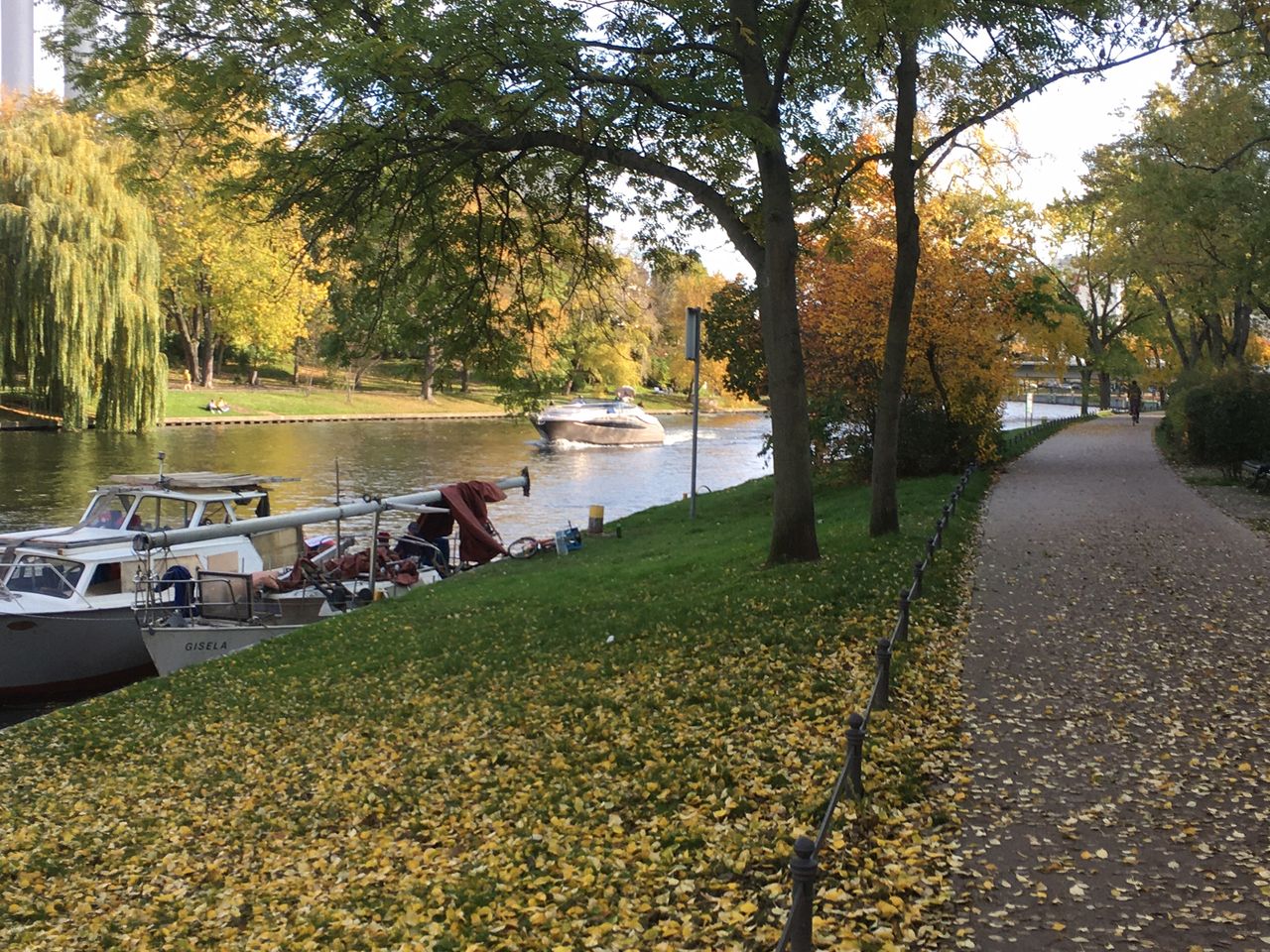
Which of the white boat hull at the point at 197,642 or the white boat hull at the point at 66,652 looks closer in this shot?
the white boat hull at the point at 66,652

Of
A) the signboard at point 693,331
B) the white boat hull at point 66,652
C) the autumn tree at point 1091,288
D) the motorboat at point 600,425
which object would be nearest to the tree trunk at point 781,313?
the signboard at point 693,331

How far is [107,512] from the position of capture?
18109 mm

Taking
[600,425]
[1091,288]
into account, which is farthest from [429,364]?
[1091,288]

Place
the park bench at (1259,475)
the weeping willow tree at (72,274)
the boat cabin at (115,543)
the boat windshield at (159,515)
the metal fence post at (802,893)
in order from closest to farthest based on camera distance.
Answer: the metal fence post at (802,893)
the boat cabin at (115,543)
the boat windshield at (159,515)
the park bench at (1259,475)
the weeping willow tree at (72,274)

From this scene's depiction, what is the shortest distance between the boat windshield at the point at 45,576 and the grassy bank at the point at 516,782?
152 inches

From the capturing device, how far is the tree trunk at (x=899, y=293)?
14203 millimetres

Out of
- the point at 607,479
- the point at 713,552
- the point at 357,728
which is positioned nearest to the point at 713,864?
the point at 357,728

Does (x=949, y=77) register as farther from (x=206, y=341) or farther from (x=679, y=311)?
(x=206, y=341)

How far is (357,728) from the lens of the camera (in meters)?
10.1

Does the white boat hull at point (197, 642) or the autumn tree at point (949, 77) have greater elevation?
the autumn tree at point (949, 77)

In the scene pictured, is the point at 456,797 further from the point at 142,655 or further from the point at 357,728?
the point at 142,655

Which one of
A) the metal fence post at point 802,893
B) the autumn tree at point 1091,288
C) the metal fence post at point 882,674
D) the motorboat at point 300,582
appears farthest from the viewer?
the autumn tree at point 1091,288

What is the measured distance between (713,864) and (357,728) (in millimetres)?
5074

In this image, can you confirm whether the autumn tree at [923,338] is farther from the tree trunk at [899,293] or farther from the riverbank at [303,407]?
the riverbank at [303,407]
